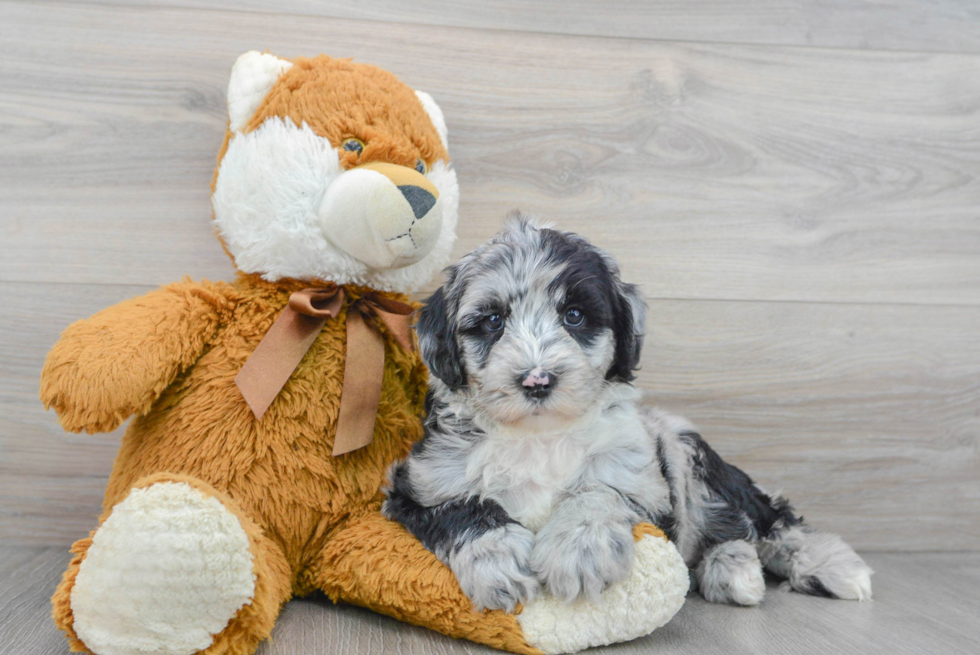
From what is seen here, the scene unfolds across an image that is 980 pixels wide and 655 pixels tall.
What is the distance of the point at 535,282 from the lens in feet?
4.91

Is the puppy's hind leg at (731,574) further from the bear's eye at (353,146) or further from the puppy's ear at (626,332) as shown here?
the bear's eye at (353,146)

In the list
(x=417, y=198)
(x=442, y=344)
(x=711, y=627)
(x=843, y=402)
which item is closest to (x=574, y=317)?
(x=442, y=344)

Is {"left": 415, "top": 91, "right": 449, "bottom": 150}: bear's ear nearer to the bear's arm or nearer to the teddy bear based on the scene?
the teddy bear

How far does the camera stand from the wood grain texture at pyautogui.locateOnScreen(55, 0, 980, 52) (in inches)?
85.8

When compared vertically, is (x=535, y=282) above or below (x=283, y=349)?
above

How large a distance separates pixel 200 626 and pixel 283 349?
0.59m

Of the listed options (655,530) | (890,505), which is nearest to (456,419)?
(655,530)

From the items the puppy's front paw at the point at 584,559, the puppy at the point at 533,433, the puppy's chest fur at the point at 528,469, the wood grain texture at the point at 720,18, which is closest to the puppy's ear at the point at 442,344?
the puppy at the point at 533,433

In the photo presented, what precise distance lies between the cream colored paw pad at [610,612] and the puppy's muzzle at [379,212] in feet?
2.53

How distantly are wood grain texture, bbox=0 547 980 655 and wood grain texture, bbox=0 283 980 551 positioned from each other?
38cm

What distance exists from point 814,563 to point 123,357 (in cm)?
166

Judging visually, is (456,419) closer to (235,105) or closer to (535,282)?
(535,282)

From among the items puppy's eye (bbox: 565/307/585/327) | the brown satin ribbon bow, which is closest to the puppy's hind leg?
puppy's eye (bbox: 565/307/585/327)

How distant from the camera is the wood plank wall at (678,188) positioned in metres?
2.10
